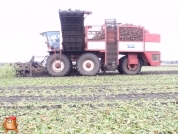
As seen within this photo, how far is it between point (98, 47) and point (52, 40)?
2.52m

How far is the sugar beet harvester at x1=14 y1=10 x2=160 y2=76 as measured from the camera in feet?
54.0

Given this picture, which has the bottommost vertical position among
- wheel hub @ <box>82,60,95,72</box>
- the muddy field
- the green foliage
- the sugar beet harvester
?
the muddy field

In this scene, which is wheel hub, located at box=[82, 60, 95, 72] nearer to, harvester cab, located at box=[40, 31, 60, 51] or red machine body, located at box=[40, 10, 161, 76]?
red machine body, located at box=[40, 10, 161, 76]

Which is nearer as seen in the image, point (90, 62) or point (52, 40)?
point (90, 62)

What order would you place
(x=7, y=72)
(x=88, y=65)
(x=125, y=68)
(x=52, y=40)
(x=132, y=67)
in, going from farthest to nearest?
(x=132, y=67) < (x=125, y=68) < (x=52, y=40) < (x=7, y=72) < (x=88, y=65)

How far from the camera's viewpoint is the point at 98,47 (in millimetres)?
16625

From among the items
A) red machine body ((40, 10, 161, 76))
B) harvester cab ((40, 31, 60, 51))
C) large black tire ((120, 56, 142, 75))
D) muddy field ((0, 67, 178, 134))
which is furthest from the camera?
large black tire ((120, 56, 142, 75))

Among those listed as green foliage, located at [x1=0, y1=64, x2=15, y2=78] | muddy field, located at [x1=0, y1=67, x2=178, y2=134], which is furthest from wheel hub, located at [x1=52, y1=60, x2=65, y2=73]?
muddy field, located at [x1=0, y1=67, x2=178, y2=134]

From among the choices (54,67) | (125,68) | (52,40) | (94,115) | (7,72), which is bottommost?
(94,115)

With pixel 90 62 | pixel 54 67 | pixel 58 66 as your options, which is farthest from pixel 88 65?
pixel 54 67

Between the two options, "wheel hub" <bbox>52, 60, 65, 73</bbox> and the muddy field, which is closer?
the muddy field

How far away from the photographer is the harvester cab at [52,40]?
16.8 meters

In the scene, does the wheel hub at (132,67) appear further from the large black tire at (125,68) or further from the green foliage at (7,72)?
the green foliage at (7,72)

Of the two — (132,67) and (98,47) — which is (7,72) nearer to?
(98,47)
